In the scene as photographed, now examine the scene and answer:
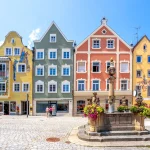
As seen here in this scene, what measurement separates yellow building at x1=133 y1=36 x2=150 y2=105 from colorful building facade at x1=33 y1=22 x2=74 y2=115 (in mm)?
10604

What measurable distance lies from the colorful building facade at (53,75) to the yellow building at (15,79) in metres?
1.17

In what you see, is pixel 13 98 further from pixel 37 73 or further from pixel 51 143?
pixel 51 143

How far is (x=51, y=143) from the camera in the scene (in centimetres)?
1323

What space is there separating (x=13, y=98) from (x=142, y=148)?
28.0 meters

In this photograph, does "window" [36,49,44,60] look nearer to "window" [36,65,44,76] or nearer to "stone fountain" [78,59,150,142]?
"window" [36,65,44,76]

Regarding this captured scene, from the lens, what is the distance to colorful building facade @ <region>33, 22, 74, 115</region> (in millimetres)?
36281

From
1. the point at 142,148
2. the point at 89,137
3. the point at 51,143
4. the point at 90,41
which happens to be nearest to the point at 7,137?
the point at 51,143

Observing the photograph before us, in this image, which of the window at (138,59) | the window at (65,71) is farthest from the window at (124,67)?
the window at (65,71)

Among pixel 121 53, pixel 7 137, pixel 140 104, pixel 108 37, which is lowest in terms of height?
pixel 7 137

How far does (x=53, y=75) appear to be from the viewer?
3662 centimetres

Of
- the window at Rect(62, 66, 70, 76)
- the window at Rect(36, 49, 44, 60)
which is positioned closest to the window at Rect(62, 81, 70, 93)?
the window at Rect(62, 66, 70, 76)

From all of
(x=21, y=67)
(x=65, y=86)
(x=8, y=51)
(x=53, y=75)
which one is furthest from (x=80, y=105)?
(x=8, y=51)

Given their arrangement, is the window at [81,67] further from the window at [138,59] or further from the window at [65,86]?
the window at [138,59]

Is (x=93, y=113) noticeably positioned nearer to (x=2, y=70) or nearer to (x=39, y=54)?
(x=39, y=54)
